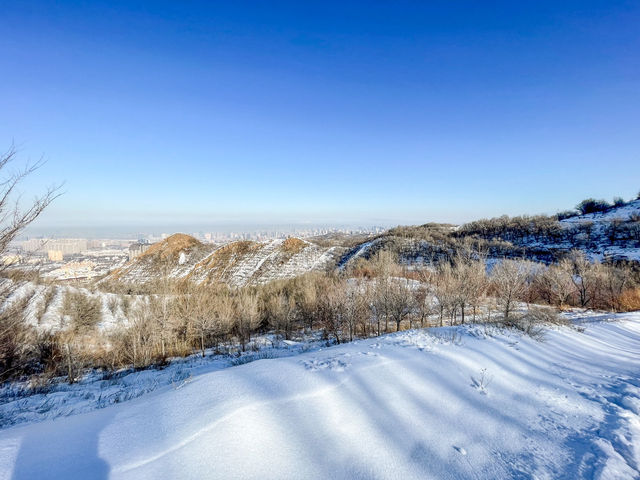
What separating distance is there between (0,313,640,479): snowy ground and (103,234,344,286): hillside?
26.5 metres

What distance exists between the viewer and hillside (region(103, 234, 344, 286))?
31562 mm

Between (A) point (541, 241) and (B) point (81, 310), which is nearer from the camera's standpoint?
(B) point (81, 310)

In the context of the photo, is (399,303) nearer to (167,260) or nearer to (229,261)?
(229,261)

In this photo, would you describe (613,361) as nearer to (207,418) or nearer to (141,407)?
(207,418)

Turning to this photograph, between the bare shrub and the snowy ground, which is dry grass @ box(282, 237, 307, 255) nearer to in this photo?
the bare shrub

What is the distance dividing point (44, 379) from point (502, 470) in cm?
1313

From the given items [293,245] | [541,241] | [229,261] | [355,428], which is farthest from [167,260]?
[541,241]

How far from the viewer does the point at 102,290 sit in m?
23.4

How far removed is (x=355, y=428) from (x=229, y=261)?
33.8 metres

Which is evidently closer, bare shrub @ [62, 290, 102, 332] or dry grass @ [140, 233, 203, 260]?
bare shrub @ [62, 290, 102, 332]

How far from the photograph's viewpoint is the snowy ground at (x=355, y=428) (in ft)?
8.32

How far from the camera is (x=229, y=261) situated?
34844mm

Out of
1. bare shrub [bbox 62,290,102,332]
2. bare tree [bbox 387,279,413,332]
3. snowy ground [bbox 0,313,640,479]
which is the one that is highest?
snowy ground [bbox 0,313,640,479]

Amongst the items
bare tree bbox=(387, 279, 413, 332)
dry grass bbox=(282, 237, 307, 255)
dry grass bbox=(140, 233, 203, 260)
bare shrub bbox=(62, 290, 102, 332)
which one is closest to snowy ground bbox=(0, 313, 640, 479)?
bare tree bbox=(387, 279, 413, 332)
